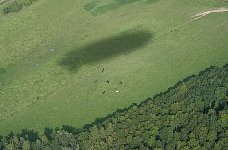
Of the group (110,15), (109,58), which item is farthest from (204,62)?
(110,15)

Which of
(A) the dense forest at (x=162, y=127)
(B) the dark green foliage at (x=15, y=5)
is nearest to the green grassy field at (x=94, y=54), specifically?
(B) the dark green foliage at (x=15, y=5)

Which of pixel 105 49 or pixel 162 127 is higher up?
pixel 105 49

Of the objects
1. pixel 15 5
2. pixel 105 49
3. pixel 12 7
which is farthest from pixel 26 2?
pixel 105 49

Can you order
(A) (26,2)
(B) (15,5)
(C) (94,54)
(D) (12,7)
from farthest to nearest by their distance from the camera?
(A) (26,2) < (B) (15,5) < (D) (12,7) < (C) (94,54)

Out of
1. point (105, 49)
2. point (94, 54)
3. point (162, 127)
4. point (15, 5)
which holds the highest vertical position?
point (15, 5)

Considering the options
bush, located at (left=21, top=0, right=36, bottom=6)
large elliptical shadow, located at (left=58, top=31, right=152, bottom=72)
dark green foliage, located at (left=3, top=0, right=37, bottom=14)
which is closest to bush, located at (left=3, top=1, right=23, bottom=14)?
dark green foliage, located at (left=3, top=0, right=37, bottom=14)

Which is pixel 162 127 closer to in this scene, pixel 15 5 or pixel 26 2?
pixel 26 2

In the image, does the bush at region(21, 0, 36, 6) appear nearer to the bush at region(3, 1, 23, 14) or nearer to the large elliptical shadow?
the bush at region(3, 1, 23, 14)
